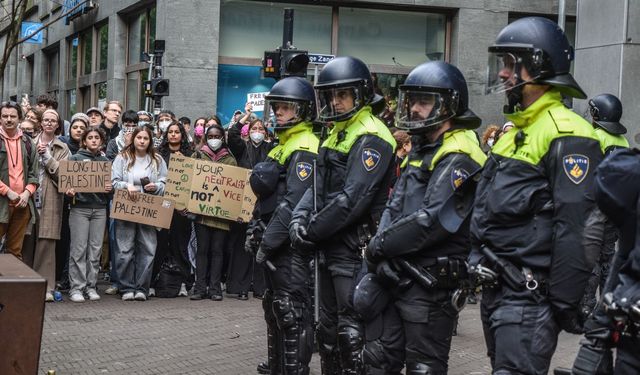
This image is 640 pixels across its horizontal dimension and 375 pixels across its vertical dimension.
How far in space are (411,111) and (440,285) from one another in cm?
99

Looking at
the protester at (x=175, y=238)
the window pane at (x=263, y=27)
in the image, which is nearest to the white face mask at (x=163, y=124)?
the protester at (x=175, y=238)

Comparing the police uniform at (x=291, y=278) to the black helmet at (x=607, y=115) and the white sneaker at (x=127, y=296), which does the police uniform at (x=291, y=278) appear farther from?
the white sneaker at (x=127, y=296)

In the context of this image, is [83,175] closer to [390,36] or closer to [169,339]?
[169,339]

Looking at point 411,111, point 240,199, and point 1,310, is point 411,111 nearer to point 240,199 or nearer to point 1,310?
A: point 1,310

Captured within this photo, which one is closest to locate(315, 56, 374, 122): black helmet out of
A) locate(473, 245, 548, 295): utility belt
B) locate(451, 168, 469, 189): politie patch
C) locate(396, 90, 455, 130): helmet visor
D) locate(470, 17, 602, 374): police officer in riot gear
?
locate(396, 90, 455, 130): helmet visor

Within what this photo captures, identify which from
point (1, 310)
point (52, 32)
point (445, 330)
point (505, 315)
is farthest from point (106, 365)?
point (52, 32)

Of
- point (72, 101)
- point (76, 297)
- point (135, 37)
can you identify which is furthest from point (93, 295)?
point (72, 101)

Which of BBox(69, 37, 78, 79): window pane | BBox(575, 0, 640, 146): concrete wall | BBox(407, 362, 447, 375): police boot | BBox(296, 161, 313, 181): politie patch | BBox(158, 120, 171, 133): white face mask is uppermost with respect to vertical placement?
BBox(69, 37, 78, 79): window pane

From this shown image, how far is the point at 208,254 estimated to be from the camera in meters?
11.3

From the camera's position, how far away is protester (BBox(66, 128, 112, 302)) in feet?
35.4

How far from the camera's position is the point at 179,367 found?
299 inches

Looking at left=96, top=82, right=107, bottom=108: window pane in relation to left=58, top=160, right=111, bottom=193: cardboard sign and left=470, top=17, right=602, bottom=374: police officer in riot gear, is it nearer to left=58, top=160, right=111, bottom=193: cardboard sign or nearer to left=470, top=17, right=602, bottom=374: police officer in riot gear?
left=58, top=160, right=111, bottom=193: cardboard sign

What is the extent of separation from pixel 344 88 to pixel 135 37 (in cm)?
1764

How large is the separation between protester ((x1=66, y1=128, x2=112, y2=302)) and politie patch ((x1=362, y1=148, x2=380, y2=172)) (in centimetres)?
572
